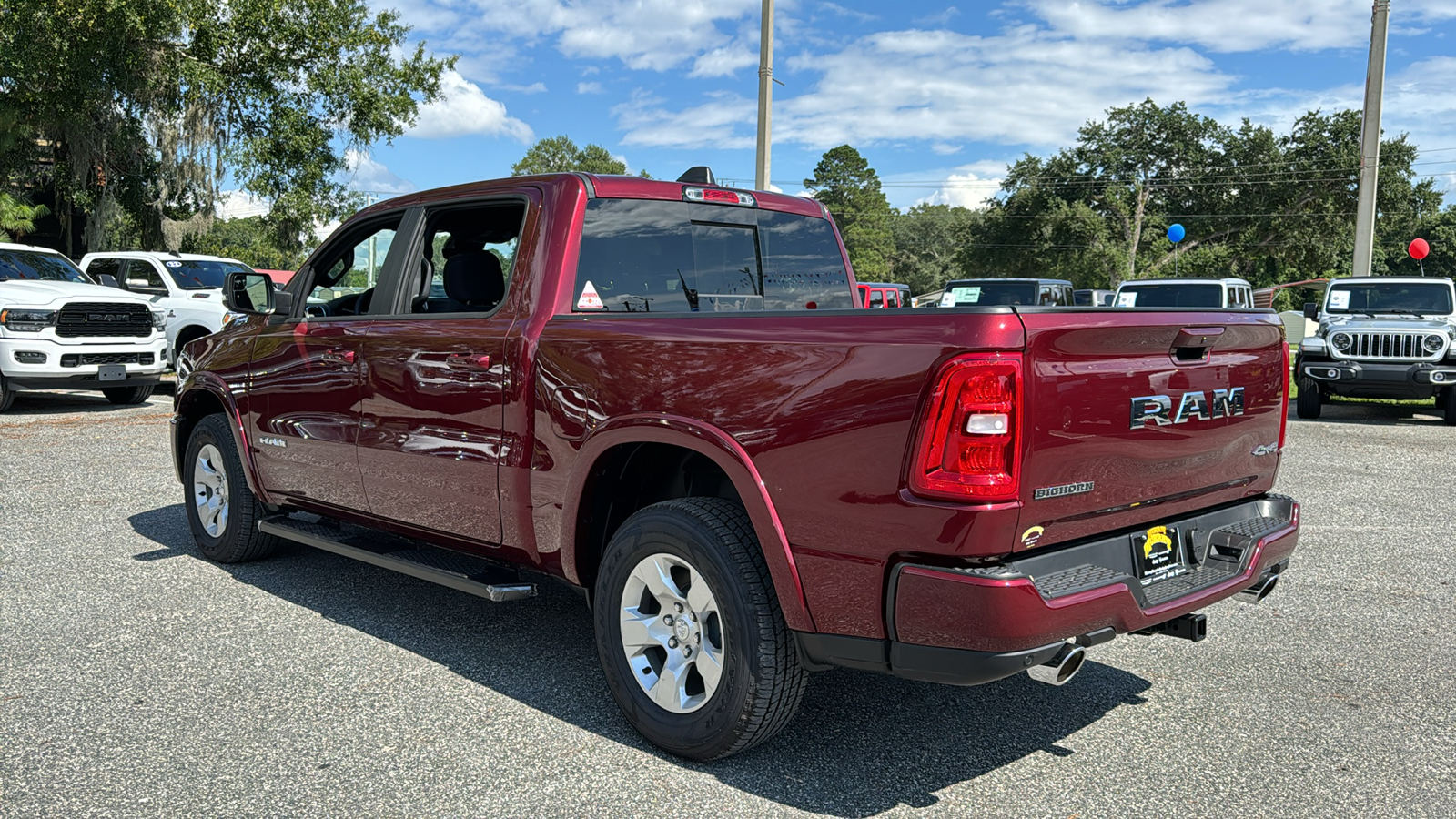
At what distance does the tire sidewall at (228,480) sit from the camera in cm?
562

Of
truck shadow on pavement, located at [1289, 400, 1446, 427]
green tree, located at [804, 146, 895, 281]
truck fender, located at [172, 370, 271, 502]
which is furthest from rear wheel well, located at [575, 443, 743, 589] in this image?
green tree, located at [804, 146, 895, 281]

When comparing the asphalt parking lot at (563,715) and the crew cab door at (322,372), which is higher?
the crew cab door at (322,372)

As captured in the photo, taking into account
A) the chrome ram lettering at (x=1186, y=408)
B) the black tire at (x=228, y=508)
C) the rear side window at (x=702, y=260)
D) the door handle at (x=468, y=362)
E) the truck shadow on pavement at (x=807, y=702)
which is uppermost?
the rear side window at (x=702, y=260)

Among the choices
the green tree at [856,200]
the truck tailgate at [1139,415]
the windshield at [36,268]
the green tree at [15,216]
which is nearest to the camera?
the truck tailgate at [1139,415]

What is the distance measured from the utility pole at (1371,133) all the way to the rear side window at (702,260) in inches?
646

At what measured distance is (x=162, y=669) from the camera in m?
4.20

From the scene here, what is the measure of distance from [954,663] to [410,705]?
207 cm

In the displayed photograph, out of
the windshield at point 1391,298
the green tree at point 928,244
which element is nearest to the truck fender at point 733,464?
the windshield at point 1391,298

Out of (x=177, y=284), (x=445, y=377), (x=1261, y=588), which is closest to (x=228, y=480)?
(x=445, y=377)

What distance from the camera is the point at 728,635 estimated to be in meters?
3.22

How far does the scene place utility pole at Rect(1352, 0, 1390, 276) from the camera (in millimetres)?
17766

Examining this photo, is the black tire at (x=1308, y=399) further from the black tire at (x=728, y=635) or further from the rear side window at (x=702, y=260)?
the black tire at (x=728, y=635)

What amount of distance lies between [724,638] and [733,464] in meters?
0.52

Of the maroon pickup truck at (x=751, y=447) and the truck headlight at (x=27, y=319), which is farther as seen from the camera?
the truck headlight at (x=27, y=319)
